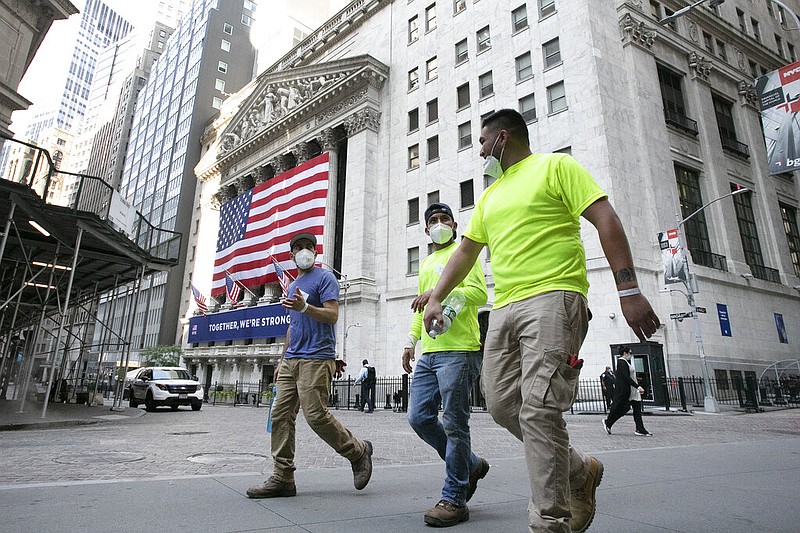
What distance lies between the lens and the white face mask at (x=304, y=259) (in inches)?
180

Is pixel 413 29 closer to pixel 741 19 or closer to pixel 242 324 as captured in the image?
pixel 741 19

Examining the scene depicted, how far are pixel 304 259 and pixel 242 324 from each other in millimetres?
36338

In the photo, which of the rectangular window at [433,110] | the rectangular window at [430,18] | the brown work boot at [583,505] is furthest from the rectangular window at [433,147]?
the brown work boot at [583,505]

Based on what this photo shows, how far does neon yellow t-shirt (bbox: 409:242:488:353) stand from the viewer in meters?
3.64

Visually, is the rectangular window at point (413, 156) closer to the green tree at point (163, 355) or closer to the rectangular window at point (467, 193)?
the rectangular window at point (467, 193)

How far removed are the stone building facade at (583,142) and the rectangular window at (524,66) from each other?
3.6 inches

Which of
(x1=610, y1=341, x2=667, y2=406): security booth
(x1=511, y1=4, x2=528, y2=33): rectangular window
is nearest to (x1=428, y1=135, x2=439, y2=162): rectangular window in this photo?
(x1=511, y1=4, x2=528, y2=33): rectangular window

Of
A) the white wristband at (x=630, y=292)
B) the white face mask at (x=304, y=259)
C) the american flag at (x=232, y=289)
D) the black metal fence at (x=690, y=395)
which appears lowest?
the black metal fence at (x=690, y=395)

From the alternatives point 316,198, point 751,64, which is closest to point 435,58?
point 316,198

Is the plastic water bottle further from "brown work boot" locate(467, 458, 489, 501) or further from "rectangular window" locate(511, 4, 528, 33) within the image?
"rectangular window" locate(511, 4, 528, 33)

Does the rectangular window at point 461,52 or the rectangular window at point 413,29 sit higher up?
the rectangular window at point 413,29

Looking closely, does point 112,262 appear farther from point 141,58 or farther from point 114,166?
point 141,58

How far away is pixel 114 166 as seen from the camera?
89.1 m

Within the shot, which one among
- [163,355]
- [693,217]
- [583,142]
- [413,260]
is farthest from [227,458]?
[163,355]
